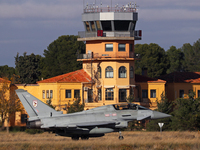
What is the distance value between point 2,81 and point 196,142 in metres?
41.7

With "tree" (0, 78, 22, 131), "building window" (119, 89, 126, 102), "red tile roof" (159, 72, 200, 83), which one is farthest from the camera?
"red tile roof" (159, 72, 200, 83)

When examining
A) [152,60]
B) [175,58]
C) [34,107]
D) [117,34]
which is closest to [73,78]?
[117,34]

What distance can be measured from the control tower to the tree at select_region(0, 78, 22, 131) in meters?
11.1

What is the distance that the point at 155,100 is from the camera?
71125 millimetres

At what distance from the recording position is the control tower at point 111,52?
67500 mm

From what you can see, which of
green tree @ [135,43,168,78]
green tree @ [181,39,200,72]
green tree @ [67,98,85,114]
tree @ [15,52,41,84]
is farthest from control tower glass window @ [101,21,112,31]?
green tree @ [181,39,200,72]

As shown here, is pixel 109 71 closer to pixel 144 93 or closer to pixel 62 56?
pixel 144 93

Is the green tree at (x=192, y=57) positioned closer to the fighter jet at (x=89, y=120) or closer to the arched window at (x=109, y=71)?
the arched window at (x=109, y=71)

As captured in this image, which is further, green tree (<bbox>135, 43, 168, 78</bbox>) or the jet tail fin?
green tree (<bbox>135, 43, 168, 78</bbox>)

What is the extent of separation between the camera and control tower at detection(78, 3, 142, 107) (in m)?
67.5

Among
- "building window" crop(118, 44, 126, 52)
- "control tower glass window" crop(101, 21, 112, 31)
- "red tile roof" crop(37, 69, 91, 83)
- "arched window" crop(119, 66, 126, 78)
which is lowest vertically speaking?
"red tile roof" crop(37, 69, 91, 83)

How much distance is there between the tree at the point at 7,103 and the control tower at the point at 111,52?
436 inches

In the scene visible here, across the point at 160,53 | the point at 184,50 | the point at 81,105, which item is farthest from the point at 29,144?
the point at 184,50

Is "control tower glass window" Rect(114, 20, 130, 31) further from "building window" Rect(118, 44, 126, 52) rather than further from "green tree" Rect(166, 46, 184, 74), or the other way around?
"green tree" Rect(166, 46, 184, 74)
